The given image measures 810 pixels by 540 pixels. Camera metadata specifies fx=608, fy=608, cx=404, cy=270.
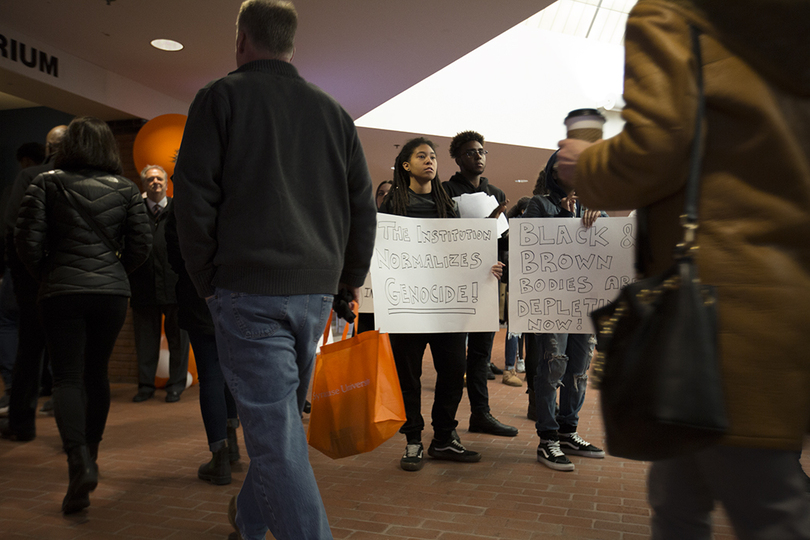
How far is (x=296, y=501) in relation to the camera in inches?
74.3

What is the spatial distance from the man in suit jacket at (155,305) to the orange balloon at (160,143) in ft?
1.38

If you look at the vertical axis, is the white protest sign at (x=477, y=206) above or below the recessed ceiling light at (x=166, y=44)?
below

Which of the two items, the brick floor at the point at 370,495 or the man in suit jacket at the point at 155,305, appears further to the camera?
the man in suit jacket at the point at 155,305

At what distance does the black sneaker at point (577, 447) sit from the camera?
402cm

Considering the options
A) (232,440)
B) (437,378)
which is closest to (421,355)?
(437,378)

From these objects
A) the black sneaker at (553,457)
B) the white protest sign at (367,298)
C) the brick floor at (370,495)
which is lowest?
the brick floor at (370,495)

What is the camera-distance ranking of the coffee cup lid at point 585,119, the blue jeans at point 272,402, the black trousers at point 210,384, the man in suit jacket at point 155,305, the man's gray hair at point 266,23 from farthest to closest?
the man in suit jacket at point 155,305
the black trousers at point 210,384
the man's gray hair at point 266,23
the blue jeans at point 272,402
the coffee cup lid at point 585,119

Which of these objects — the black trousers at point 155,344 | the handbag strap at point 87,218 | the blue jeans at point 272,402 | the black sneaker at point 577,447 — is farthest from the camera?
the black trousers at point 155,344

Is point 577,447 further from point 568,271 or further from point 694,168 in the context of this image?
point 694,168

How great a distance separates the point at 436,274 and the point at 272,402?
227cm

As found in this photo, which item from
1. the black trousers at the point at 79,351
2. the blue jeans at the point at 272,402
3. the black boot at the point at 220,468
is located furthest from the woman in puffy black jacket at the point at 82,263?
the blue jeans at the point at 272,402

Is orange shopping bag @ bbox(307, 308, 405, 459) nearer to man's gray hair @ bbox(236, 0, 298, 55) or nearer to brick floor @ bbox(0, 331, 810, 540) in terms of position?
brick floor @ bbox(0, 331, 810, 540)

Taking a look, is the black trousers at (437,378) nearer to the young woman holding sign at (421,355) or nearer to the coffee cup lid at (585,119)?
the young woman holding sign at (421,355)

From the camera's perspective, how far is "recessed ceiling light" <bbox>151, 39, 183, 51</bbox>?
6.18 metres
